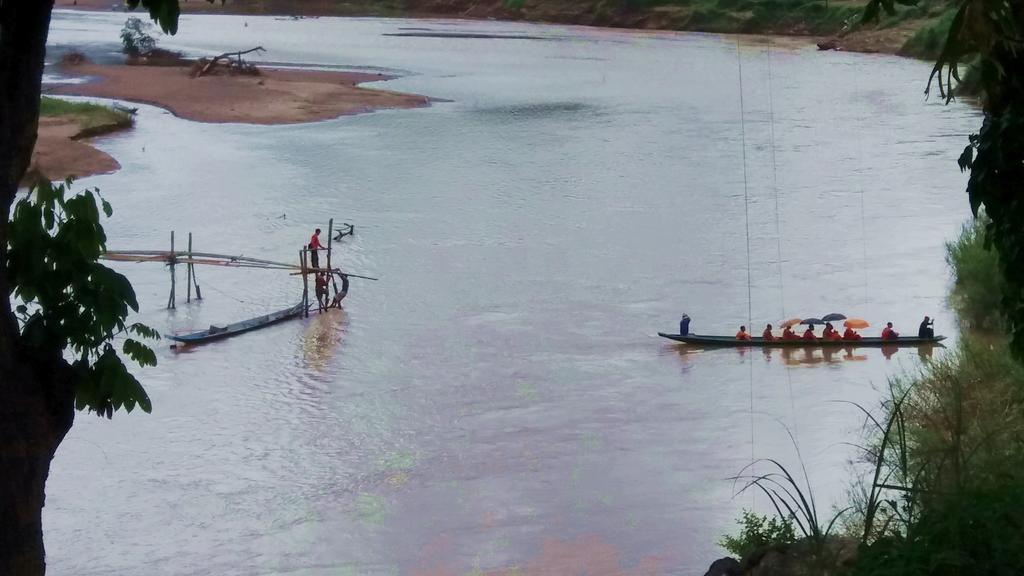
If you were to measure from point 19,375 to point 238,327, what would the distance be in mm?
18505

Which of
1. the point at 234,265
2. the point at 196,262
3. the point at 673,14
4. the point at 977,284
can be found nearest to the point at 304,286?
the point at 234,265

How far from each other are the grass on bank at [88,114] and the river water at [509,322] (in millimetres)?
873

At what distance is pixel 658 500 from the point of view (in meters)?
15.1

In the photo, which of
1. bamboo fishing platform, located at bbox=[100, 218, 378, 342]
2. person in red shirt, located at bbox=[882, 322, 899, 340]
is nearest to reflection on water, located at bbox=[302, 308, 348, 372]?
bamboo fishing platform, located at bbox=[100, 218, 378, 342]

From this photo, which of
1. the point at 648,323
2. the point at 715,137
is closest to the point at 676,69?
the point at 715,137

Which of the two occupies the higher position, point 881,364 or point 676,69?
point 676,69

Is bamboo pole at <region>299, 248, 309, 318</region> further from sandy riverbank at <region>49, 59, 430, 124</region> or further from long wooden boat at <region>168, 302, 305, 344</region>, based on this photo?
sandy riverbank at <region>49, 59, 430, 124</region>

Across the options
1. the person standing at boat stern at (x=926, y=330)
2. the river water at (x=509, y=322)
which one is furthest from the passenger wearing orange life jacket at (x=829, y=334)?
the person standing at boat stern at (x=926, y=330)

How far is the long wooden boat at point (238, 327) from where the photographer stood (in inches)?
854

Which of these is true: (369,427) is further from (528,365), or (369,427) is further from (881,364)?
(881,364)

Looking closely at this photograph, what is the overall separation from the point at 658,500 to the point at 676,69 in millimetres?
39961

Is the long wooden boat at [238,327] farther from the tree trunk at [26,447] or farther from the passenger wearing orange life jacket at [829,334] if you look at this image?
the tree trunk at [26,447]

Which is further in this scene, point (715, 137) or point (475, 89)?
point (475, 89)

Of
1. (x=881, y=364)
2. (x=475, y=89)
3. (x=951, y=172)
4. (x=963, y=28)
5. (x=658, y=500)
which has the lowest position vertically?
(x=658, y=500)
